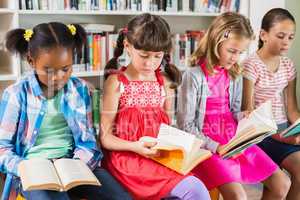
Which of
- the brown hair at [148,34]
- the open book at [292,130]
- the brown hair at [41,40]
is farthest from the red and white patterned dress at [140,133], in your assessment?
the open book at [292,130]

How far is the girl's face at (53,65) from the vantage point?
1.45 metres

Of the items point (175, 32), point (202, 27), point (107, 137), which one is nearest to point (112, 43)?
point (175, 32)

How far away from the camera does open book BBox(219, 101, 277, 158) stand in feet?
4.97

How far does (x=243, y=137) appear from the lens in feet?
4.96

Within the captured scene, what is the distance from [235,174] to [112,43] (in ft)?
3.54

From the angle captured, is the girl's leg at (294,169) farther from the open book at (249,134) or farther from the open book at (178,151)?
the open book at (178,151)

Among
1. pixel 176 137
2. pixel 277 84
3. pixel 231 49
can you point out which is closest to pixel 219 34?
pixel 231 49

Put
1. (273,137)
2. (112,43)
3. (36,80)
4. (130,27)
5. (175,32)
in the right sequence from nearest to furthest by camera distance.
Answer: (36,80), (130,27), (273,137), (112,43), (175,32)

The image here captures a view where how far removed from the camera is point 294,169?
1.78 metres

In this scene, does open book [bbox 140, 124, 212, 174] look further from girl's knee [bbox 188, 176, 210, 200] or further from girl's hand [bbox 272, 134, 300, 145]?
girl's hand [bbox 272, 134, 300, 145]

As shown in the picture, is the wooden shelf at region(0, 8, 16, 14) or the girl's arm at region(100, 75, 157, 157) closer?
the girl's arm at region(100, 75, 157, 157)

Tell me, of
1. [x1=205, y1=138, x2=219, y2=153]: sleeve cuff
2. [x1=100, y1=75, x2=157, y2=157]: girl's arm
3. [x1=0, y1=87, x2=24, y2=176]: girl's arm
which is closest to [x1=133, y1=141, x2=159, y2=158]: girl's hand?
[x1=100, y1=75, x2=157, y2=157]: girl's arm

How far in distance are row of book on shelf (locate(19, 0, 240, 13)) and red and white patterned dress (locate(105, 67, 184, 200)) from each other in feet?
2.43

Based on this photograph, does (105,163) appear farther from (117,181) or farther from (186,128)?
(186,128)
